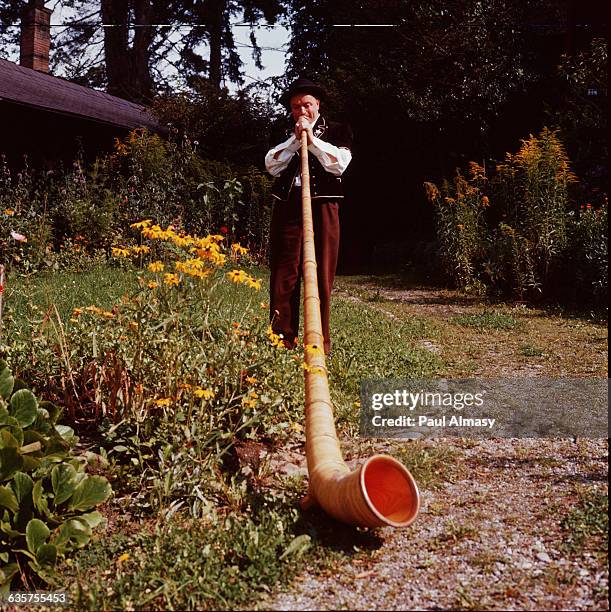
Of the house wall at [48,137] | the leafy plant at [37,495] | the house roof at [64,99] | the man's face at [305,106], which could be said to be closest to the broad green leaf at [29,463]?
Result: the leafy plant at [37,495]

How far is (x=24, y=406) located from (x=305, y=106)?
212 cm

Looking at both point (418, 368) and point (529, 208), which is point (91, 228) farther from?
point (418, 368)

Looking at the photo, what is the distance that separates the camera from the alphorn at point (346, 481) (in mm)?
2035

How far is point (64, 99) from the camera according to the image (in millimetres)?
12289

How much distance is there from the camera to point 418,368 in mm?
4266

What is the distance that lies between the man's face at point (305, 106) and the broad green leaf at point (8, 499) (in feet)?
7.81

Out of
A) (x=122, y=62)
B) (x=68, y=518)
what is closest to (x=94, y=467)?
(x=68, y=518)

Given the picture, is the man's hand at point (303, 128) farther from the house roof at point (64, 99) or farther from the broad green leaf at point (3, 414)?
the house roof at point (64, 99)

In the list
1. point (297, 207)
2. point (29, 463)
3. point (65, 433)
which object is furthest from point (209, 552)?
point (297, 207)

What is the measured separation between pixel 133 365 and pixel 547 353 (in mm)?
3054

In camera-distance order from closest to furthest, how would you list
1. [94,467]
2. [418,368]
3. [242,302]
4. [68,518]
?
1. [68,518]
2. [94,467]
3. [418,368]
4. [242,302]

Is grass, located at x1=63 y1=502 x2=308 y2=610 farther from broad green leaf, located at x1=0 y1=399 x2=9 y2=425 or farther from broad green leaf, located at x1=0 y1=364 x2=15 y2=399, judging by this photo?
broad green leaf, located at x1=0 y1=364 x2=15 y2=399

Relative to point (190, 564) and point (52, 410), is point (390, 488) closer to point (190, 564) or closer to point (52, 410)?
point (190, 564)

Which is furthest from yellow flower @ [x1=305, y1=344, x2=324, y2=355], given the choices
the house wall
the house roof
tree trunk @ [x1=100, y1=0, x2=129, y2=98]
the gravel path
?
tree trunk @ [x1=100, y1=0, x2=129, y2=98]
